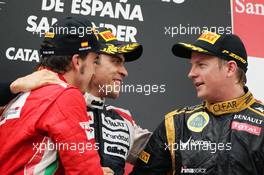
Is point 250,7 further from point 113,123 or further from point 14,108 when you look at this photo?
point 14,108

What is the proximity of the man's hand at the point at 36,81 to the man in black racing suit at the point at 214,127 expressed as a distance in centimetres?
66

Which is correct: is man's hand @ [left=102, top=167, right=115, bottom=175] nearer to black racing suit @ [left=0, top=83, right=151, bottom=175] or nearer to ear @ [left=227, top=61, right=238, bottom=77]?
black racing suit @ [left=0, top=83, right=151, bottom=175]

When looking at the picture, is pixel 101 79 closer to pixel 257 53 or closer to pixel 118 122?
pixel 118 122

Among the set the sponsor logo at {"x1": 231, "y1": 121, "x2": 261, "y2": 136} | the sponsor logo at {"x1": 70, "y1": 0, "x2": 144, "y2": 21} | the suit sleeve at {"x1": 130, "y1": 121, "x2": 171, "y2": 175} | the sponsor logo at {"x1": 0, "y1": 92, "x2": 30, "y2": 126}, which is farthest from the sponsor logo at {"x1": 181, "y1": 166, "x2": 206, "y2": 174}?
the sponsor logo at {"x1": 70, "y1": 0, "x2": 144, "y2": 21}

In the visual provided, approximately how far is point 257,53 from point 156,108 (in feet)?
2.12

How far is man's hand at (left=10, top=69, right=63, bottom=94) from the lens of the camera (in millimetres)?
1616

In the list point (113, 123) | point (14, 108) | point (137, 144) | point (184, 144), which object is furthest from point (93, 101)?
point (14, 108)

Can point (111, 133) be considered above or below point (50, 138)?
below

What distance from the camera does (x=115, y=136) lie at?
2098mm

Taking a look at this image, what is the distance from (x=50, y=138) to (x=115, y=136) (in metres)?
0.62

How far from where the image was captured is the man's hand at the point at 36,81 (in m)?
1.62

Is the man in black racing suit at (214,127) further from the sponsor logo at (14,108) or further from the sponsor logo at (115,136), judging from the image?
the sponsor logo at (14,108)

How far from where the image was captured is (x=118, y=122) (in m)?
2.15

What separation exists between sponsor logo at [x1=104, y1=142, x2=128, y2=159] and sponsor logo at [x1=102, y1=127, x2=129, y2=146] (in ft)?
0.08
